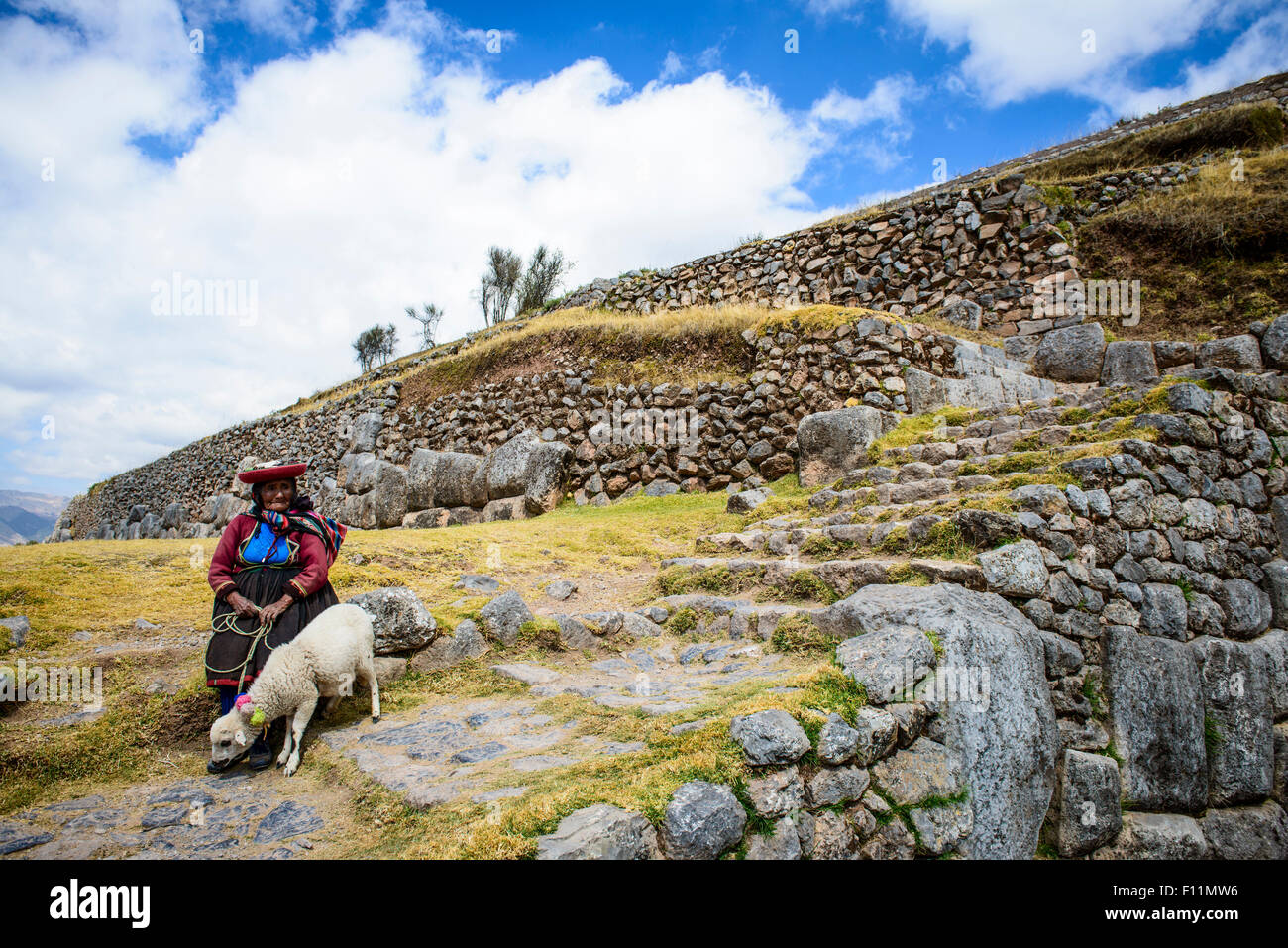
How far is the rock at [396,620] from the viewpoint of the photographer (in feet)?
18.2

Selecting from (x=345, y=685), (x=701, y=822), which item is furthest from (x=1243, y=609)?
(x=345, y=685)

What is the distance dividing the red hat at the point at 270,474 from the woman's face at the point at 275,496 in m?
0.04

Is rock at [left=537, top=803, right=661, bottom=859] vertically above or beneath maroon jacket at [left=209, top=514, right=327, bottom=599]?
beneath

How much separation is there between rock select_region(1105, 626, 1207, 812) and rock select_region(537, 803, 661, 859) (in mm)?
4686

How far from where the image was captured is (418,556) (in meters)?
8.52

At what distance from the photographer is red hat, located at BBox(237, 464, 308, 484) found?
4883mm

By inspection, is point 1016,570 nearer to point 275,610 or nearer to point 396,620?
point 396,620

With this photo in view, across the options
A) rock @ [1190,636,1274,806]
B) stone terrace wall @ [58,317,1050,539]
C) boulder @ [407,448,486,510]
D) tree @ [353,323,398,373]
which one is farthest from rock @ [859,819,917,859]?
tree @ [353,323,398,373]

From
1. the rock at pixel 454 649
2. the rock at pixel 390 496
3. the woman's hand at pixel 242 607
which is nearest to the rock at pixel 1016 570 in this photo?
the rock at pixel 454 649

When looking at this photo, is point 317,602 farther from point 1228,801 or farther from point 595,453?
point 595,453

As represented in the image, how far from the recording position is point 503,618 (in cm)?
625

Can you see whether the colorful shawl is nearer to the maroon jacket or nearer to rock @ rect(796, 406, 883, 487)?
the maroon jacket
